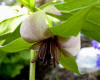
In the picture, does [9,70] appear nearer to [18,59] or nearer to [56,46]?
[18,59]

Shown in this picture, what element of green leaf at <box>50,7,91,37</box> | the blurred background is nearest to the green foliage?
the blurred background

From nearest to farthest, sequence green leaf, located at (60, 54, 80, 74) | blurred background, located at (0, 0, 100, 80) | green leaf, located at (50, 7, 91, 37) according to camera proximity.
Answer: green leaf, located at (50, 7, 91, 37) → green leaf, located at (60, 54, 80, 74) → blurred background, located at (0, 0, 100, 80)

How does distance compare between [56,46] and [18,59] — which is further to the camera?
[18,59]

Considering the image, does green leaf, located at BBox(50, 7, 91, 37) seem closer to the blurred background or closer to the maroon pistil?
the maroon pistil

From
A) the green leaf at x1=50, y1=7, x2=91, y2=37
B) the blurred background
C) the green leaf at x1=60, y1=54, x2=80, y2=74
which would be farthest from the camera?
the blurred background

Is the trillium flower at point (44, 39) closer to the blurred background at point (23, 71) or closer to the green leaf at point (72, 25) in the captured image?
the green leaf at point (72, 25)

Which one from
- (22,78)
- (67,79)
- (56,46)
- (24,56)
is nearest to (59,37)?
(56,46)

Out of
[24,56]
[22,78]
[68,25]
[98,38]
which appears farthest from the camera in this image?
[22,78]

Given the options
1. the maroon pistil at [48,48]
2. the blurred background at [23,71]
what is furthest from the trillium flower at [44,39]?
the blurred background at [23,71]
